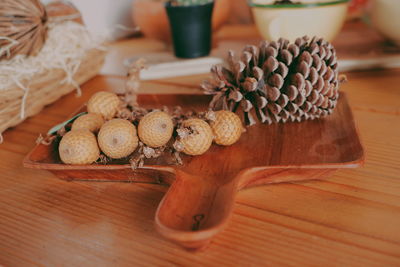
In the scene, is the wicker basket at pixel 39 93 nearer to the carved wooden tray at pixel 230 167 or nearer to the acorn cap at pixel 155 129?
the carved wooden tray at pixel 230 167

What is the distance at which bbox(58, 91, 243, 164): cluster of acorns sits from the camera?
1.35 ft

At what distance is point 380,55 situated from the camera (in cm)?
72

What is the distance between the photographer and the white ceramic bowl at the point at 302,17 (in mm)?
667

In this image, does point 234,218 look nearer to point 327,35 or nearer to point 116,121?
point 116,121

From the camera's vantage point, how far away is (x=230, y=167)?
407 mm

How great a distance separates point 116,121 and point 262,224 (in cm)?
22

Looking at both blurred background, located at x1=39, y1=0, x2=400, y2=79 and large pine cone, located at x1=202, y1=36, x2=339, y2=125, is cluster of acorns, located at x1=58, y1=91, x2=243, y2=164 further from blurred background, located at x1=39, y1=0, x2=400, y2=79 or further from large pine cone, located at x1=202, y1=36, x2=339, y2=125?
blurred background, located at x1=39, y1=0, x2=400, y2=79

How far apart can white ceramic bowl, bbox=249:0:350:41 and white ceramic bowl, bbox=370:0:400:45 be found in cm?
8

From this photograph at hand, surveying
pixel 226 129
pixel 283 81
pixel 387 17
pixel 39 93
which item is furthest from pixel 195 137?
pixel 387 17

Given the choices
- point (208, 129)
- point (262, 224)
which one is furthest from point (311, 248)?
point (208, 129)

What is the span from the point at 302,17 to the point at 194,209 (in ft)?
1.64

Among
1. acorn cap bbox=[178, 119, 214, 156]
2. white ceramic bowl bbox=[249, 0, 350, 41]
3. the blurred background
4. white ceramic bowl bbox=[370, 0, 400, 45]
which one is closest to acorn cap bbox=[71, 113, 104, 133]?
acorn cap bbox=[178, 119, 214, 156]

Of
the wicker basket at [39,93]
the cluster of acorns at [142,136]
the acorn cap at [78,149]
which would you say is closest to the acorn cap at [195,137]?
the cluster of acorns at [142,136]

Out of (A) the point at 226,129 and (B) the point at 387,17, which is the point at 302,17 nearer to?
(B) the point at 387,17
